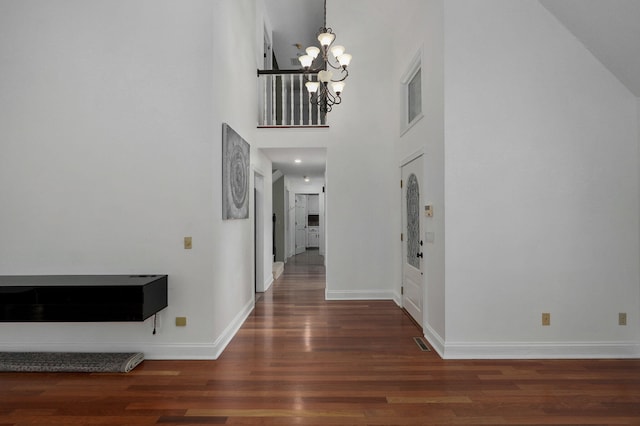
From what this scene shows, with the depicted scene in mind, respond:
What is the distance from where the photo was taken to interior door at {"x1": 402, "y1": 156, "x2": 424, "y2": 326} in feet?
13.4

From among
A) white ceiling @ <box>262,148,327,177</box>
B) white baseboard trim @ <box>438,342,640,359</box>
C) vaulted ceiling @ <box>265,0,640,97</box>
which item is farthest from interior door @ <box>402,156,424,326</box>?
vaulted ceiling @ <box>265,0,640,97</box>

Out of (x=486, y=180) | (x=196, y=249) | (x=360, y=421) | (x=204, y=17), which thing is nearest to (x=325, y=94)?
(x=204, y=17)

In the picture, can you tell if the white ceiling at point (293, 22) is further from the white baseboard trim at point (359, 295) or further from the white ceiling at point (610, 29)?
the white baseboard trim at point (359, 295)

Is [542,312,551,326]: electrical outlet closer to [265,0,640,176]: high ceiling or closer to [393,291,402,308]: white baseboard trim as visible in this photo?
[393,291,402,308]: white baseboard trim

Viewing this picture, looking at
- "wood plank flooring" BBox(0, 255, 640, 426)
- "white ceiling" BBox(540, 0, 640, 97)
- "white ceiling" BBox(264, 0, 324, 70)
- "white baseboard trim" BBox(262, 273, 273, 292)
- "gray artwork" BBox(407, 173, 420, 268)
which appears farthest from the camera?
"white ceiling" BBox(264, 0, 324, 70)

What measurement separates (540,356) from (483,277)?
3.07 feet

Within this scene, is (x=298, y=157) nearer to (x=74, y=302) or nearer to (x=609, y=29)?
(x=74, y=302)

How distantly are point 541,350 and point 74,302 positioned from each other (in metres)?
4.30

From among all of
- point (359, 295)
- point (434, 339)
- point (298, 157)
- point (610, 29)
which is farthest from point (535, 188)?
point (298, 157)

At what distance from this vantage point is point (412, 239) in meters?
4.57

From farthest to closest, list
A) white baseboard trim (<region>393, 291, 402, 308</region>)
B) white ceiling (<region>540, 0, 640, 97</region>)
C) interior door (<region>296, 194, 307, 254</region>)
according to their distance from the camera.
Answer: interior door (<region>296, 194, 307, 254</region>) < white baseboard trim (<region>393, 291, 402, 308</region>) < white ceiling (<region>540, 0, 640, 97</region>)

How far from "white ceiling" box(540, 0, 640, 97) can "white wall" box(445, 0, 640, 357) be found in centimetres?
8

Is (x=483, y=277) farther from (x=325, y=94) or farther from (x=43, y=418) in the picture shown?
(x=43, y=418)

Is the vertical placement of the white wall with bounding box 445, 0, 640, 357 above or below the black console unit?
above
